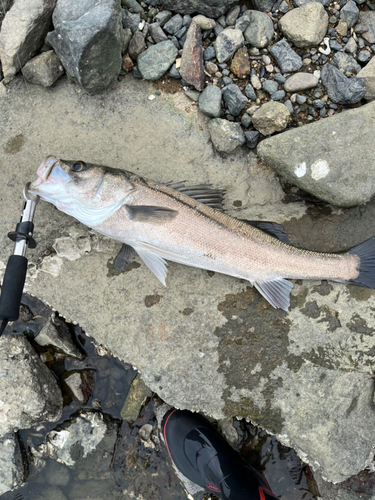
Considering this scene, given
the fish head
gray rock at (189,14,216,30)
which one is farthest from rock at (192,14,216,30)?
the fish head

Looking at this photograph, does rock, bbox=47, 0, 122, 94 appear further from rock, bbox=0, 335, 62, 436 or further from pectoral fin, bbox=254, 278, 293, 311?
rock, bbox=0, 335, 62, 436

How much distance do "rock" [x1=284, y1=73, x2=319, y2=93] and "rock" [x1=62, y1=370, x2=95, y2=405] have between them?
451 centimetres

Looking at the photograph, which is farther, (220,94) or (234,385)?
(220,94)

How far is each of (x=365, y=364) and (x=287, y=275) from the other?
118 centimetres

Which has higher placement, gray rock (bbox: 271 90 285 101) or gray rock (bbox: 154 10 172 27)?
gray rock (bbox: 154 10 172 27)

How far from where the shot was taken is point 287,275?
3.98 m

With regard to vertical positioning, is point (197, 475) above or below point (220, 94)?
below

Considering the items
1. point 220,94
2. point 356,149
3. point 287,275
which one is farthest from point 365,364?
point 220,94

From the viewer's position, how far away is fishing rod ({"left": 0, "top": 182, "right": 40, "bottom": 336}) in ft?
10.9

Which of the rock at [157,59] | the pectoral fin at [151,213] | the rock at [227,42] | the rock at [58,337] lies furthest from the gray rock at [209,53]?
the rock at [58,337]

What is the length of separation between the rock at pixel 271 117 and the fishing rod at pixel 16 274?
285 cm

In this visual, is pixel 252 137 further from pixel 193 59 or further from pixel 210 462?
pixel 210 462

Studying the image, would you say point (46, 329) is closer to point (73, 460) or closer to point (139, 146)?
point (73, 460)

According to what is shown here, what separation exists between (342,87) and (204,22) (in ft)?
6.34
